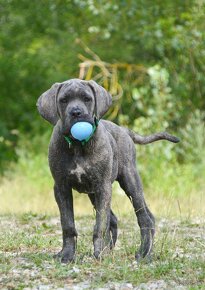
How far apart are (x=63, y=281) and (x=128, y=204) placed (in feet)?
20.7

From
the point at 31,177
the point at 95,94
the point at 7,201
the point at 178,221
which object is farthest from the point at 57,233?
the point at 31,177

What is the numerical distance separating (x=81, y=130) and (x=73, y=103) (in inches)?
13.3

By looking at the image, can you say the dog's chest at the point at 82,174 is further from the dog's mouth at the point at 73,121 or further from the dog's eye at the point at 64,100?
the dog's eye at the point at 64,100

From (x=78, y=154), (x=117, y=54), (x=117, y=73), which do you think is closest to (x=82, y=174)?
(x=78, y=154)

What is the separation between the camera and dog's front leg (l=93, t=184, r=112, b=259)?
721 cm

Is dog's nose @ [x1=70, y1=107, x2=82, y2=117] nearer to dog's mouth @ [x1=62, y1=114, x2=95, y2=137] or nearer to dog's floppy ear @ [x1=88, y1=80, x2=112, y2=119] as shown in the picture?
dog's mouth @ [x1=62, y1=114, x2=95, y2=137]

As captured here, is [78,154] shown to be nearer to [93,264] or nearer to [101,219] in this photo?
[101,219]

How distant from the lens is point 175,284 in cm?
634

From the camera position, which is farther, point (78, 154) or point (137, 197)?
point (137, 197)

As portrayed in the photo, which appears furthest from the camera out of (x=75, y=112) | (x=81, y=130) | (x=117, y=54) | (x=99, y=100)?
(x=117, y=54)

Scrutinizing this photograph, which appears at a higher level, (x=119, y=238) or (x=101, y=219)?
(x=101, y=219)

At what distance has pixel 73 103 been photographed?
23.1 feet

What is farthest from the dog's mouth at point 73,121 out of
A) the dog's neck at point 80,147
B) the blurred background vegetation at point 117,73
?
the blurred background vegetation at point 117,73

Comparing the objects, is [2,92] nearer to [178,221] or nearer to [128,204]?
[128,204]
